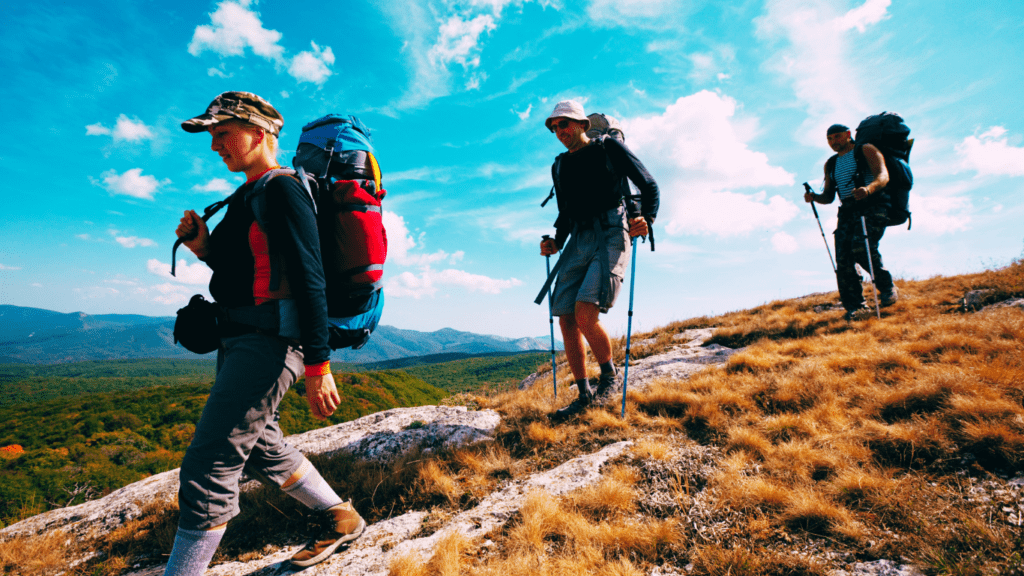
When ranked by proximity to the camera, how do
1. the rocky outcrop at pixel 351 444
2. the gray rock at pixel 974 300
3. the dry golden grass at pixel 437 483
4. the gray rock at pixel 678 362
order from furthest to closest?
the gray rock at pixel 974 300 < the gray rock at pixel 678 362 < the rocky outcrop at pixel 351 444 < the dry golden grass at pixel 437 483

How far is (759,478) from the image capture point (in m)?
2.98

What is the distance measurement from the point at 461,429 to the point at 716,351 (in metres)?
5.03

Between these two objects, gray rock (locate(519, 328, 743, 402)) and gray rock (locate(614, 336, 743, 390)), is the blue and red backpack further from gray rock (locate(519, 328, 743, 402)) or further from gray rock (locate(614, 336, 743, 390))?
gray rock (locate(614, 336, 743, 390))

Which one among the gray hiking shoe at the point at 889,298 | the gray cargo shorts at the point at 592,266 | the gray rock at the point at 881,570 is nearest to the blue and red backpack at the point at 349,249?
the gray cargo shorts at the point at 592,266

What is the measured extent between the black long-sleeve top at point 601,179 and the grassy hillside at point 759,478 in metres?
2.39

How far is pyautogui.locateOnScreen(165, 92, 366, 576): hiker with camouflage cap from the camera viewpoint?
83.5 inches

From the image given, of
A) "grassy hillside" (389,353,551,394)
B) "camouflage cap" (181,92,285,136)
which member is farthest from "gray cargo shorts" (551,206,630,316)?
"grassy hillside" (389,353,551,394)

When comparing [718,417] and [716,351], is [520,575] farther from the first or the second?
[716,351]

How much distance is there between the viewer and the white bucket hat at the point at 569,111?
4.38 m

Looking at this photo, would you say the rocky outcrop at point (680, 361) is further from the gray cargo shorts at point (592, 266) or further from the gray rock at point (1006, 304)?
the gray rock at point (1006, 304)

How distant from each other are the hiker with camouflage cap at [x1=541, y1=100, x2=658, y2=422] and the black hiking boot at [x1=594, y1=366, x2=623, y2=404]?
0.10 feet

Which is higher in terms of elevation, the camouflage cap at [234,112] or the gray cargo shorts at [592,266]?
the camouflage cap at [234,112]

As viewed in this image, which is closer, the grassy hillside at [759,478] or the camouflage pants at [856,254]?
the grassy hillside at [759,478]

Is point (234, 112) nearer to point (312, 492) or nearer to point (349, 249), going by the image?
point (349, 249)
